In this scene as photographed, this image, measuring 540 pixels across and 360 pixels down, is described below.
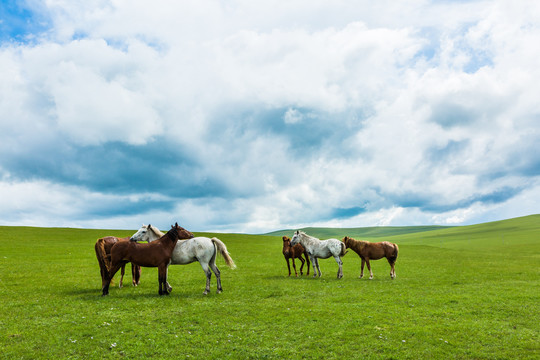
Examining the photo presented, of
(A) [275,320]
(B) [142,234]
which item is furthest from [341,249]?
(B) [142,234]

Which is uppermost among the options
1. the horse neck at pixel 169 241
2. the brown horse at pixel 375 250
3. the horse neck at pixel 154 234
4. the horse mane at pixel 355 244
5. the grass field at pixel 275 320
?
the horse neck at pixel 154 234

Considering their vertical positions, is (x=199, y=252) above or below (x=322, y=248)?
above

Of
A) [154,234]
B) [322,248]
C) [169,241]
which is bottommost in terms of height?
[322,248]

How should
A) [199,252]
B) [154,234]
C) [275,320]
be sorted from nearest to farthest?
[275,320], [199,252], [154,234]

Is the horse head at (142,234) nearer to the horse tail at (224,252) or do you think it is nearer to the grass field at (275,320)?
the grass field at (275,320)

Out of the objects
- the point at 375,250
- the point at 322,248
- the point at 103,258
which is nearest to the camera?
the point at 103,258

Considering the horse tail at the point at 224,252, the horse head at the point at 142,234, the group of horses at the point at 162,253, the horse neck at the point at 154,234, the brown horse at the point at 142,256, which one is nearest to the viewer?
the brown horse at the point at 142,256

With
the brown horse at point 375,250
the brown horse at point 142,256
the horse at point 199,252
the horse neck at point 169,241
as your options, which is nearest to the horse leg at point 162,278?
the brown horse at point 142,256

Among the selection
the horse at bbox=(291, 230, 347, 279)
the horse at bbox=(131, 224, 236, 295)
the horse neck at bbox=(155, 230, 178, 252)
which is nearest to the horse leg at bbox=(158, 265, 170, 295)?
the horse at bbox=(131, 224, 236, 295)

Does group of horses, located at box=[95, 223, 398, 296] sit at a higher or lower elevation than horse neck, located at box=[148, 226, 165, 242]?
lower

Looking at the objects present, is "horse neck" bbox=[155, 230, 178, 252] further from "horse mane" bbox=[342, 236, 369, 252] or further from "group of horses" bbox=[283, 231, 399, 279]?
"horse mane" bbox=[342, 236, 369, 252]

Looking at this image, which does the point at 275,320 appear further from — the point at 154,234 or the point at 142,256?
the point at 154,234

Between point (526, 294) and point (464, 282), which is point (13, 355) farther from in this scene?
point (464, 282)

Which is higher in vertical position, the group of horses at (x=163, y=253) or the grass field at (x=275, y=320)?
the group of horses at (x=163, y=253)
